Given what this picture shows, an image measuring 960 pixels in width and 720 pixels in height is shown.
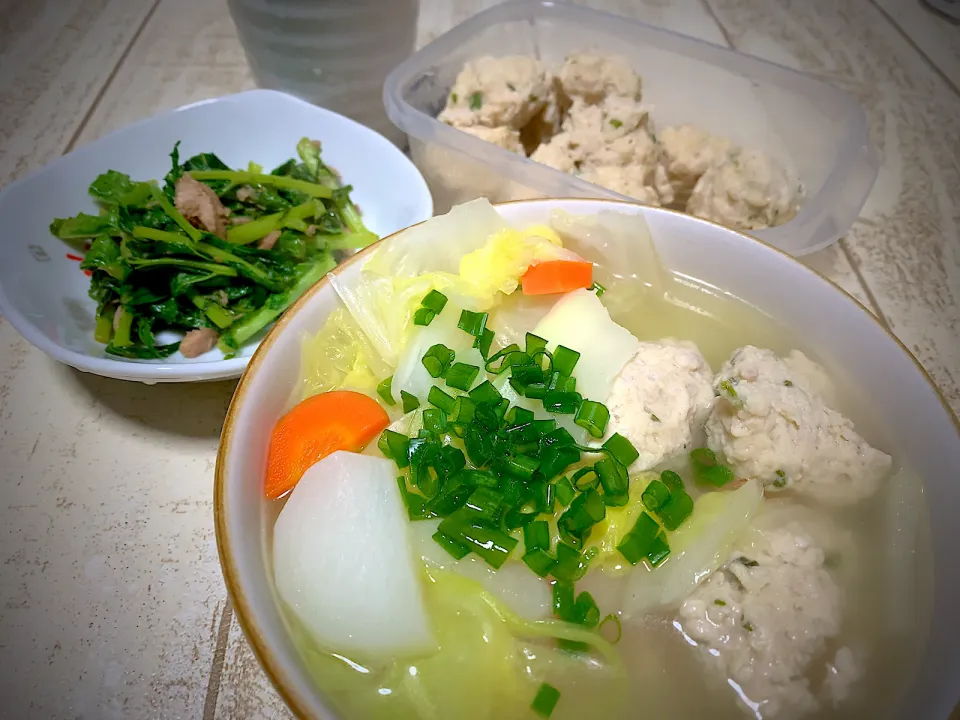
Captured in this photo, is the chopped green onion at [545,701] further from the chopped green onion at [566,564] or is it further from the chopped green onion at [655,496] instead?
the chopped green onion at [655,496]

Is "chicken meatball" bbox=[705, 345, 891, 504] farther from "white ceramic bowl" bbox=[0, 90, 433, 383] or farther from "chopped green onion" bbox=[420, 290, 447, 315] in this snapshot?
"white ceramic bowl" bbox=[0, 90, 433, 383]

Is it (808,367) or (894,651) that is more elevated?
(808,367)

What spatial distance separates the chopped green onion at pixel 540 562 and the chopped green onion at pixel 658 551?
14cm

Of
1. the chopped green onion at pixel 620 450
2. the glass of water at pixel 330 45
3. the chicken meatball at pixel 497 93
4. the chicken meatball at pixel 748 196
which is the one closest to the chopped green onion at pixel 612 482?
the chopped green onion at pixel 620 450

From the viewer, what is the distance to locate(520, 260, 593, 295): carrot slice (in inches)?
41.5

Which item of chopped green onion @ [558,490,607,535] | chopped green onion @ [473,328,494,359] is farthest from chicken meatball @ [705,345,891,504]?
chopped green onion @ [473,328,494,359]

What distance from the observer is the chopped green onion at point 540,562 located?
80 cm

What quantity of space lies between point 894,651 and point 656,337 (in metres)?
0.59

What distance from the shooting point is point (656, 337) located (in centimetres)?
119

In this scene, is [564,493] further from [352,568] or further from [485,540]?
[352,568]

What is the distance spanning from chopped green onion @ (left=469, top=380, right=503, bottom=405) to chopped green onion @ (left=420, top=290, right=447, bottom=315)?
17cm

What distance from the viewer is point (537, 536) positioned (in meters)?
0.80

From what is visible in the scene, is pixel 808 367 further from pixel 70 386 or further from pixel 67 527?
pixel 70 386

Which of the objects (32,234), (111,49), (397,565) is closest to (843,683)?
(397,565)
